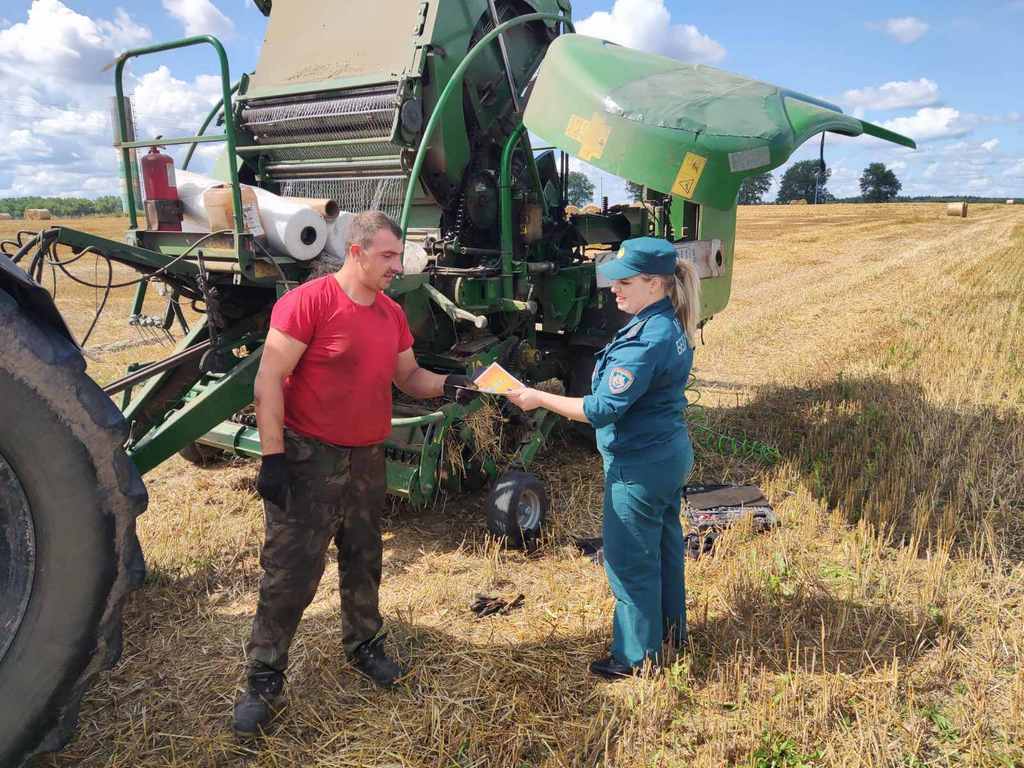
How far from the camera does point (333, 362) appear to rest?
8.93ft

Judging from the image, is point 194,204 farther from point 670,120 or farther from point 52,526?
point 670,120

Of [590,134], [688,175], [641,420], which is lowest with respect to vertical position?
[641,420]

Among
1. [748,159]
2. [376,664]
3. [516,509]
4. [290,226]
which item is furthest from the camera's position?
[516,509]

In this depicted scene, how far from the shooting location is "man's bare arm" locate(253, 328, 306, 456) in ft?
8.60

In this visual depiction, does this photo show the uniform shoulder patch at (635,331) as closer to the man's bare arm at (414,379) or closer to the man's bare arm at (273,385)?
the man's bare arm at (414,379)

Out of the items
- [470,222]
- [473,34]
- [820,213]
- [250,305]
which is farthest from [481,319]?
[820,213]

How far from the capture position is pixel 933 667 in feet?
9.96

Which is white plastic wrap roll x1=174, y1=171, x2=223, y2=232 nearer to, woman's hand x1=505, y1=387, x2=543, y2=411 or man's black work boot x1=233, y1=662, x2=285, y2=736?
woman's hand x1=505, y1=387, x2=543, y2=411

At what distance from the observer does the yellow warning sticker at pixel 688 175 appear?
370 cm

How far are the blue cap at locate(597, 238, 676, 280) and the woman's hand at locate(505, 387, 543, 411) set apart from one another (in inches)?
21.8

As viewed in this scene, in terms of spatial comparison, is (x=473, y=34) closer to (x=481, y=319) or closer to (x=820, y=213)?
(x=481, y=319)

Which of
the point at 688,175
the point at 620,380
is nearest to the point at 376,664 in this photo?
the point at 620,380

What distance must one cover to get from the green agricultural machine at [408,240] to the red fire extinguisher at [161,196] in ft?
0.33

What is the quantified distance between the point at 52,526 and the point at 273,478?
2.25 ft
